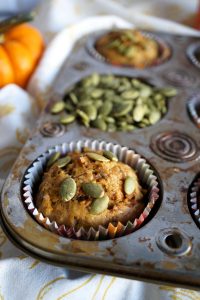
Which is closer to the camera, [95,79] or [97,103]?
[97,103]

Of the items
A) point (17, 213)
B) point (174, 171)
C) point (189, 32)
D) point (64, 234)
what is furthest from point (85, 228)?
point (189, 32)

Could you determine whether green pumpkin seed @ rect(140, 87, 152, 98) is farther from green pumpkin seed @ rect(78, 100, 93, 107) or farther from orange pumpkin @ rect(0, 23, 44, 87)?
orange pumpkin @ rect(0, 23, 44, 87)

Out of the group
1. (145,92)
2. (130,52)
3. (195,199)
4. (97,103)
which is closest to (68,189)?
(195,199)

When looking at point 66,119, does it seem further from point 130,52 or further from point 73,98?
point 130,52

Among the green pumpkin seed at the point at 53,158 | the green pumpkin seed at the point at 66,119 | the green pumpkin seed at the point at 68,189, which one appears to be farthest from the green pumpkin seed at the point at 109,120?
the green pumpkin seed at the point at 68,189

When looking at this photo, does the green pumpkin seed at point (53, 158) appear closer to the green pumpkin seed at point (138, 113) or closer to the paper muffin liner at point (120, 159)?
the paper muffin liner at point (120, 159)

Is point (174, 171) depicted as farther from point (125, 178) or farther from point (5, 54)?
point (5, 54)

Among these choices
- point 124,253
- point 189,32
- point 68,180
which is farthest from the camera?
point 189,32
